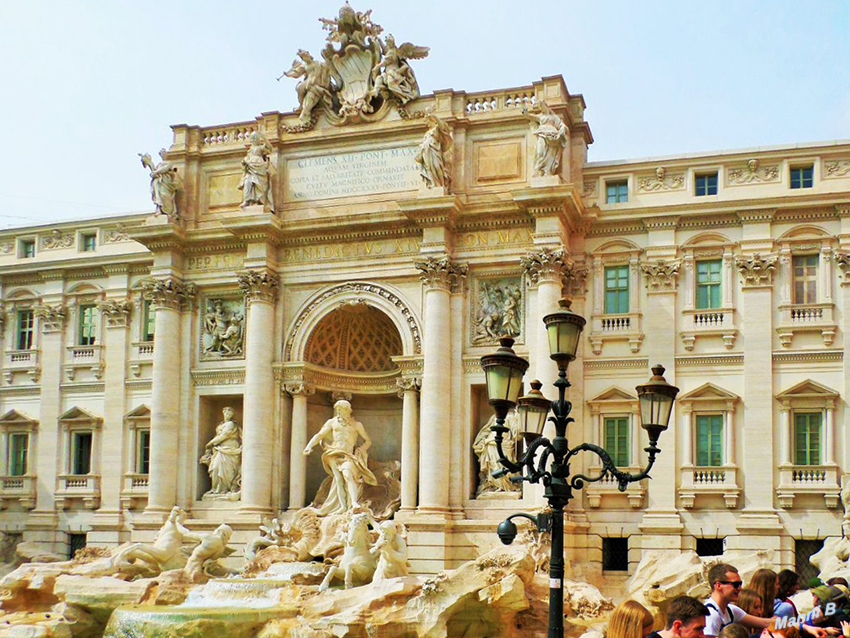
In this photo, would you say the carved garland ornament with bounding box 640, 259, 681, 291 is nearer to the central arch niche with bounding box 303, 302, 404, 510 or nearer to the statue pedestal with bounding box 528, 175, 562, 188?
the statue pedestal with bounding box 528, 175, 562, 188

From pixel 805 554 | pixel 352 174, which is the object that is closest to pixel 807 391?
pixel 805 554

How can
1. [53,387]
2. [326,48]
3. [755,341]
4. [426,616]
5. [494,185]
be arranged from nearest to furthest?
1. [426,616]
2. [755,341]
3. [494,185]
4. [326,48]
5. [53,387]

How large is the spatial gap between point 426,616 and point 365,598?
1483 millimetres

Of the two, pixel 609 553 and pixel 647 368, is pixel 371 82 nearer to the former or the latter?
pixel 647 368

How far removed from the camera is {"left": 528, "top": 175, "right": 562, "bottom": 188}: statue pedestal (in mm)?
28609

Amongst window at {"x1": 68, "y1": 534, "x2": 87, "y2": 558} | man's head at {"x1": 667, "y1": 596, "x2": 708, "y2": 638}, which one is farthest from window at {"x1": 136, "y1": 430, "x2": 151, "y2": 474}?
man's head at {"x1": 667, "y1": 596, "x2": 708, "y2": 638}

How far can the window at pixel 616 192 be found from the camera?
30.1m

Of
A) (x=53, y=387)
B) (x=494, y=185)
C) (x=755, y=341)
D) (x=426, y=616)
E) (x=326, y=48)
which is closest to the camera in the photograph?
(x=426, y=616)

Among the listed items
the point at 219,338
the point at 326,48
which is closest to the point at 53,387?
the point at 219,338

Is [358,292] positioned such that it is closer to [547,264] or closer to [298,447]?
[298,447]

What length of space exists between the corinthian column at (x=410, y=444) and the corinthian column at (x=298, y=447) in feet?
9.45

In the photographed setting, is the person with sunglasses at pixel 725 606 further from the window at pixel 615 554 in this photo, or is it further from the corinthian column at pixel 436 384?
the window at pixel 615 554

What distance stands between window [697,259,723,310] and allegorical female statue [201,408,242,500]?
1357 centimetres

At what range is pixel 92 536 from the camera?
109 ft
